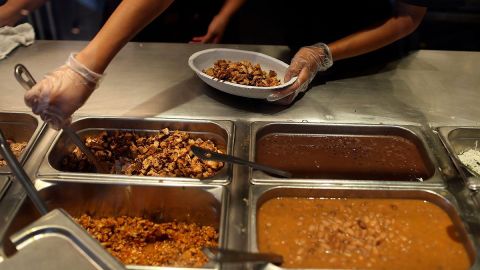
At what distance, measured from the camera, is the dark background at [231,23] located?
2.63 meters

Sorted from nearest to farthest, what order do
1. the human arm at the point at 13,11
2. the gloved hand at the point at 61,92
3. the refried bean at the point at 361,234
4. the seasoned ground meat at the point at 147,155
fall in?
1. the refried bean at the point at 361,234
2. the gloved hand at the point at 61,92
3. the seasoned ground meat at the point at 147,155
4. the human arm at the point at 13,11

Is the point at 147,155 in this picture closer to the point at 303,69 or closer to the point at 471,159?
the point at 303,69

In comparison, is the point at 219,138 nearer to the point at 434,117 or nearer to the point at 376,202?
the point at 376,202

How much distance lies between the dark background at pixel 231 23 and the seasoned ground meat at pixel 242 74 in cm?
51

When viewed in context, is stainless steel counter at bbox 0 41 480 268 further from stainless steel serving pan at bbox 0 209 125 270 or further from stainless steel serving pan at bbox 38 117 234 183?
stainless steel serving pan at bbox 0 209 125 270

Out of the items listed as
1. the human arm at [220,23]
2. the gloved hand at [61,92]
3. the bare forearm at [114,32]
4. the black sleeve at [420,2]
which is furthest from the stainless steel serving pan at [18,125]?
the black sleeve at [420,2]

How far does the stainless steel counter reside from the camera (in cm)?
179

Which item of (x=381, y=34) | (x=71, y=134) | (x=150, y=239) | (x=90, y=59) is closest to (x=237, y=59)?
(x=381, y=34)

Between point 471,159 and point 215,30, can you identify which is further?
point 215,30

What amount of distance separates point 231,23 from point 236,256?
6.67ft

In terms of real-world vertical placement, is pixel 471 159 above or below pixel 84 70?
below

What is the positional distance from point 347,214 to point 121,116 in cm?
102

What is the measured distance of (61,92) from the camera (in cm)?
143

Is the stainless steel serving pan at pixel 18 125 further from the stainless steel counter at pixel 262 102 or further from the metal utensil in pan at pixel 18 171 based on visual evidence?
the metal utensil in pan at pixel 18 171
